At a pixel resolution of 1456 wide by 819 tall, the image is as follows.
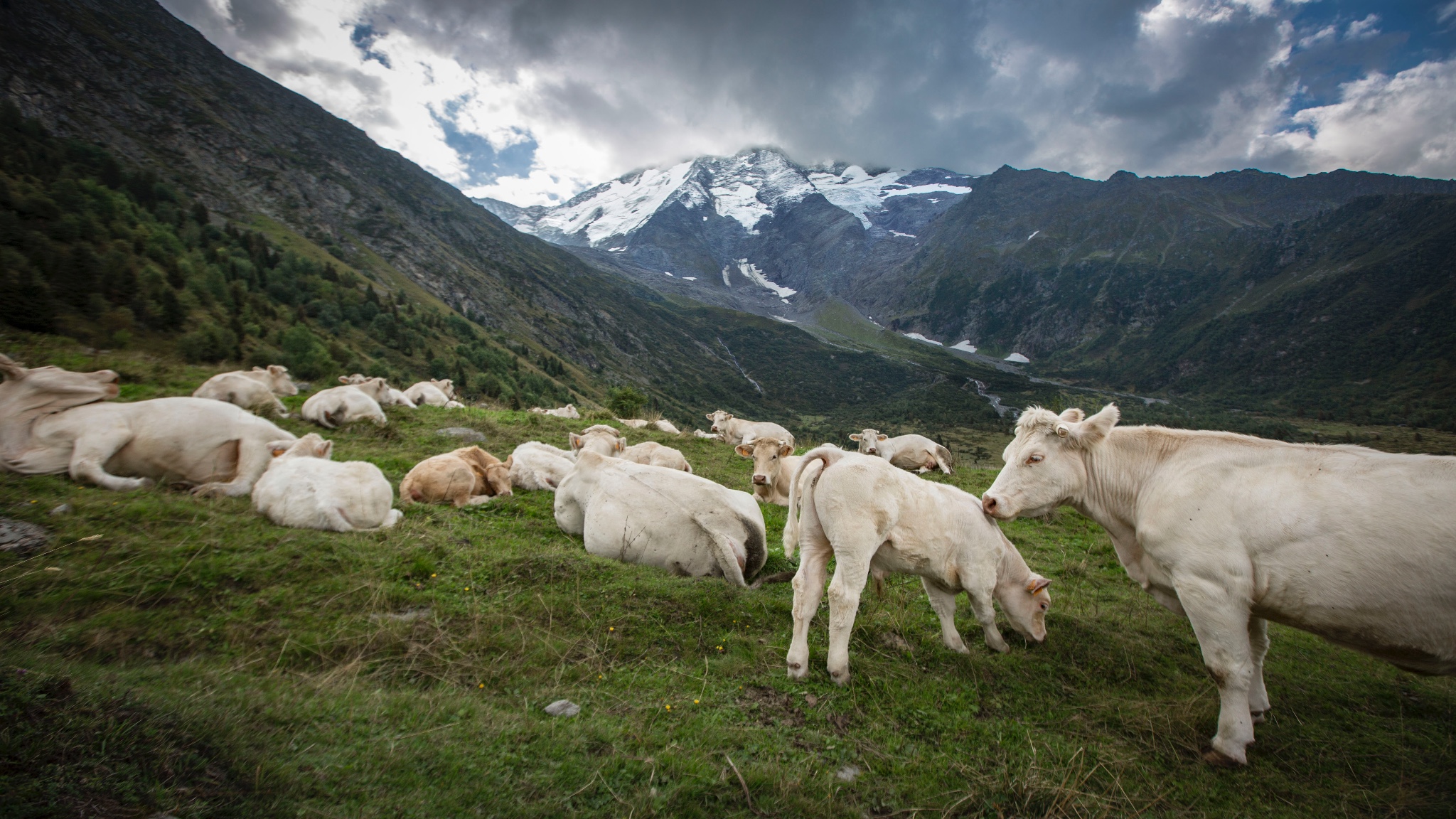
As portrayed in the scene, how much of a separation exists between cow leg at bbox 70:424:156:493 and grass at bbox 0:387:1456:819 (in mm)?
288

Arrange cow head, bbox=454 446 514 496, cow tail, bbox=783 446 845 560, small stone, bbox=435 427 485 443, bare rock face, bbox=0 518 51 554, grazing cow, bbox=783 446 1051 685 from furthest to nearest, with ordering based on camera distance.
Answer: small stone, bbox=435 427 485 443 → cow head, bbox=454 446 514 496 → cow tail, bbox=783 446 845 560 → grazing cow, bbox=783 446 1051 685 → bare rock face, bbox=0 518 51 554

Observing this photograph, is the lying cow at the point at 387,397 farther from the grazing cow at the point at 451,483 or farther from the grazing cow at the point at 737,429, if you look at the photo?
the grazing cow at the point at 737,429

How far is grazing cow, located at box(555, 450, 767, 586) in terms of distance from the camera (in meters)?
7.23

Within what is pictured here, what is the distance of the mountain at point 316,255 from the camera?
38.0 meters

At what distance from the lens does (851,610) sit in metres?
Answer: 5.19

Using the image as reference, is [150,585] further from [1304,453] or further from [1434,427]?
[1434,427]

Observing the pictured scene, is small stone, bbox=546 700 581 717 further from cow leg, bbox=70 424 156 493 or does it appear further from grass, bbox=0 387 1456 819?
cow leg, bbox=70 424 156 493

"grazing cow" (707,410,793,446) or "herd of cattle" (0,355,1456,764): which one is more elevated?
"herd of cattle" (0,355,1456,764)

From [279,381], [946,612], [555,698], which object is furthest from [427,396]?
[946,612]

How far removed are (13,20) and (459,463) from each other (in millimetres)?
160909

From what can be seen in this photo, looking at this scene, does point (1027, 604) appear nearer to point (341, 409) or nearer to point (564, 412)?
point (341, 409)

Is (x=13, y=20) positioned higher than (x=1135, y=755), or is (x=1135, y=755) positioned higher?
(x=13, y=20)

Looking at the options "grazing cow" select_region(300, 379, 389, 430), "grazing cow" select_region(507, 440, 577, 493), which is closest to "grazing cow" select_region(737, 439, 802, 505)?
"grazing cow" select_region(507, 440, 577, 493)

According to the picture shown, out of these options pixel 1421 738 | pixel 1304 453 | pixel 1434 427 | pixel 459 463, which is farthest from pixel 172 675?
pixel 1434 427
